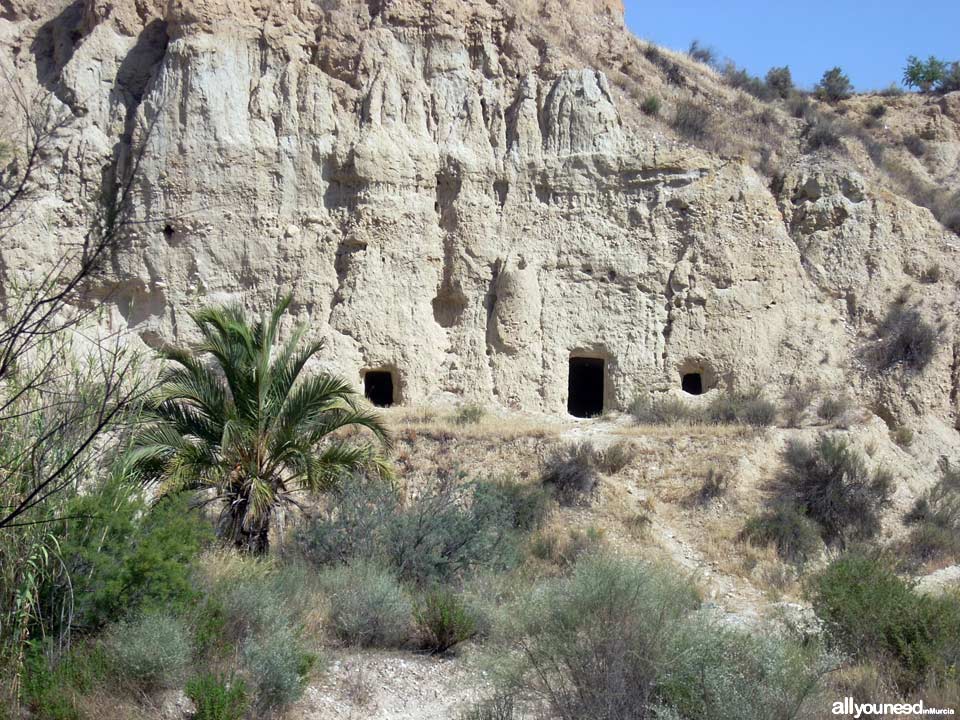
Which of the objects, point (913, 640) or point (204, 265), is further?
point (204, 265)

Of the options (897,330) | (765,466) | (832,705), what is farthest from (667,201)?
(832,705)

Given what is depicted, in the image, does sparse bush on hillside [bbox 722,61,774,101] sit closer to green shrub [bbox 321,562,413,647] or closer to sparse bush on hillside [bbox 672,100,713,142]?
sparse bush on hillside [bbox 672,100,713,142]

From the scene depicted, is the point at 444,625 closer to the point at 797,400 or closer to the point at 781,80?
the point at 797,400

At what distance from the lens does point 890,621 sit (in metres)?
8.31

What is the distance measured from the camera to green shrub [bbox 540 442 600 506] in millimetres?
15922

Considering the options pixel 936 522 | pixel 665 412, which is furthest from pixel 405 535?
pixel 936 522

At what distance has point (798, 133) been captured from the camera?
81.2 ft

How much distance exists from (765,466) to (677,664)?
428 inches

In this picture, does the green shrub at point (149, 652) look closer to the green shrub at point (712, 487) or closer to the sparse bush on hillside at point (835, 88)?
the green shrub at point (712, 487)

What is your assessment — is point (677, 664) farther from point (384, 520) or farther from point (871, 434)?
point (871, 434)

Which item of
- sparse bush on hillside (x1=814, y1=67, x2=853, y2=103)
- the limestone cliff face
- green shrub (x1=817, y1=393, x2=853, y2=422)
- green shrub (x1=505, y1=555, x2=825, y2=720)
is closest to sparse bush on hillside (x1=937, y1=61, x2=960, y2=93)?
sparse bush on hillside (x1=814, y1=67, x2=853, y2=103)

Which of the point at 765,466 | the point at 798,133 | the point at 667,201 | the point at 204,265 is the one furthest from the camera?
the point at 798,133

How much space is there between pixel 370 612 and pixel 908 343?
590 inches

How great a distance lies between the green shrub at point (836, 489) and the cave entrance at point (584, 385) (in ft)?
19.4
